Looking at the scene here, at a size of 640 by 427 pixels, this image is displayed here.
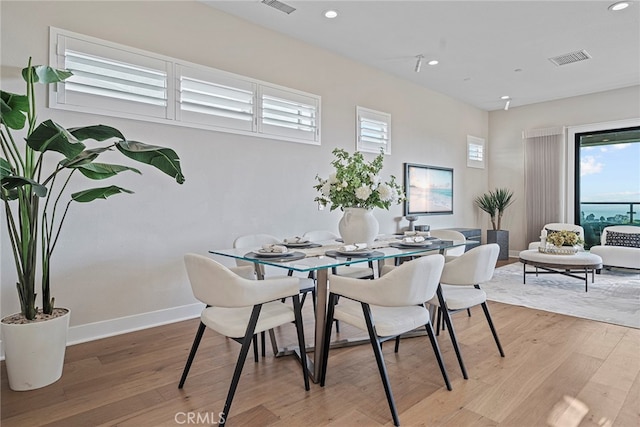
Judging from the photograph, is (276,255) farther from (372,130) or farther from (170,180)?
(372,130)

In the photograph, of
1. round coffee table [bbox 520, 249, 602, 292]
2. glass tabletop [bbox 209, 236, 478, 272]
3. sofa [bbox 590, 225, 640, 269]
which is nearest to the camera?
glass tabletop [bbox 209, 236, 478, 272]

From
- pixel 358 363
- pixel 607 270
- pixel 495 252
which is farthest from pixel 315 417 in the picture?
pixel 607 270

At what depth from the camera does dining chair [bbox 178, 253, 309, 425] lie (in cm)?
186

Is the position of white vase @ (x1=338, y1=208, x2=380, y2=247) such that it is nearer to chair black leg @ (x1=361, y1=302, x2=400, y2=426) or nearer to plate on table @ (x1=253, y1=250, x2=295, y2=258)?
plate on table @ (x1=253, y1=250, x2=295, y2=258)

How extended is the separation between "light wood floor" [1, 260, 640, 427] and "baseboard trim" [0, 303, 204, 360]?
10cm

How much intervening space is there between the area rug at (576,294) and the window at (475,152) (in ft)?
8.29

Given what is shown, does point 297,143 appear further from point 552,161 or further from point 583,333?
point 552,161

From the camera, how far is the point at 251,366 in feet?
8.11

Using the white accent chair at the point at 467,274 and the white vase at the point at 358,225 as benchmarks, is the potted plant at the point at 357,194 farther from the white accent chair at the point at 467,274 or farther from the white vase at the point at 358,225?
the white accent chair at the point at 467,274

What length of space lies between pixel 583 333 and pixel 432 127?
4.10 metres

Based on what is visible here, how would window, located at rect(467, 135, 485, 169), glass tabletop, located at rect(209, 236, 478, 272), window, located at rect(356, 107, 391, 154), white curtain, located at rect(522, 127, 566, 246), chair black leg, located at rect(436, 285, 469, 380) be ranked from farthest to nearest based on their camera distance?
1. window, located at rect(467, 135, 485, 169)
2. white curtain, located at rect(522, 127, 566, 246)
3. window, located at rect(356, 107, 391, 154)
4. chair black leg, located at rect(436, 285, 469, 380)
5. glass tabletop, located at rect(209, 236, 478, 272)

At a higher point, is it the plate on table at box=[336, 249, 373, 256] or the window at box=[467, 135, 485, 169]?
the window at box=[467, 135, 485, 169]

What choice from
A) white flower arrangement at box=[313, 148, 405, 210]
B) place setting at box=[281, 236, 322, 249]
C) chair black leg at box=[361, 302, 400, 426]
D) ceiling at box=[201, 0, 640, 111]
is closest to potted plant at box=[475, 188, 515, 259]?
ceiling at box=[201, 0, 640, 111]

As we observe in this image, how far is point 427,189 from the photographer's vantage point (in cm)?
625
